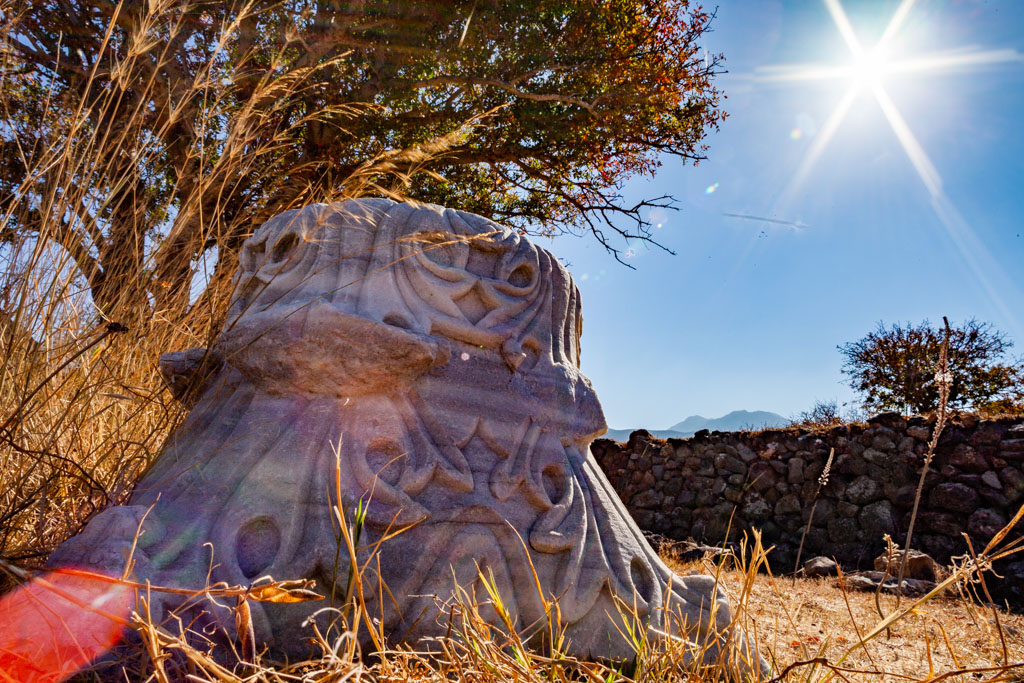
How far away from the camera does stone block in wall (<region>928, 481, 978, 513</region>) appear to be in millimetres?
5184

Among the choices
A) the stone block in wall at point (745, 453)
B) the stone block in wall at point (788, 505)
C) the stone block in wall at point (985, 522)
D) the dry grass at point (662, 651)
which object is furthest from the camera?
the stone block in wall at point (745, 453)

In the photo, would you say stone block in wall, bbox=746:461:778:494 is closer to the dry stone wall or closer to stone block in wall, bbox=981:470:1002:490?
the dry stone wall

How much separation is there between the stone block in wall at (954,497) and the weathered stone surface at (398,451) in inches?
184

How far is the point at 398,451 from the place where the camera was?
146 centimetres

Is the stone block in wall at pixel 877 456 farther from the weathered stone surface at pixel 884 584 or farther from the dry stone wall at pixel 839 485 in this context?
the weathered stone surface at pixel 884 584

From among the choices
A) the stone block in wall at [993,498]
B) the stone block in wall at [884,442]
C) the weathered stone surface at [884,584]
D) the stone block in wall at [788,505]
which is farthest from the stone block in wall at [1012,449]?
the stone block in wall at [788,505]

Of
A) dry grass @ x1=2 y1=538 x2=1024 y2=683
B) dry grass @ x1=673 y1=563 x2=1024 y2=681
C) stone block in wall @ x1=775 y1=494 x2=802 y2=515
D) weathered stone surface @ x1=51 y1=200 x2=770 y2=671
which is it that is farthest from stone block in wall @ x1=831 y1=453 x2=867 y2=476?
weathered stone surface @ x1=51 y1=200 x2=770 y2=671

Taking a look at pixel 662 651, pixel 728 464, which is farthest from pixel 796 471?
pixel 662 651

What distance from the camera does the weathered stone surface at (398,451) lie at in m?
1.27

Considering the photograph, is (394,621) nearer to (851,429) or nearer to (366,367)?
(366,367)

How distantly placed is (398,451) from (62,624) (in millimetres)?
658

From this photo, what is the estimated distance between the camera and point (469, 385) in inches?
64.3

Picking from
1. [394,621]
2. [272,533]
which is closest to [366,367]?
[272,533]

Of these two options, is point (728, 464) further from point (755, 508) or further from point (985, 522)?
point (985, 522)
